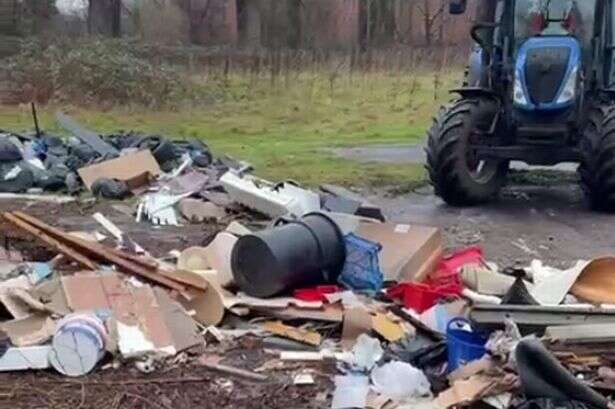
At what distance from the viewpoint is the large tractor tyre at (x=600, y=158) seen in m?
10.0

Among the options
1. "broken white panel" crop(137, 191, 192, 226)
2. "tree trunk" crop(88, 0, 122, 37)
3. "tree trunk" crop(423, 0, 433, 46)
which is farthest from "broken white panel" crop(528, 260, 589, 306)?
"tree trunk" crop(423, 0, 433, 46)

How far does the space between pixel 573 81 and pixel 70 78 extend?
12995mm

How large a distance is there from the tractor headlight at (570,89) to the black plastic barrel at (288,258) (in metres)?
4.29

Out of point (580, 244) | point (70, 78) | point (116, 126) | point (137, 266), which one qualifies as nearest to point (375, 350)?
point (137, 266)

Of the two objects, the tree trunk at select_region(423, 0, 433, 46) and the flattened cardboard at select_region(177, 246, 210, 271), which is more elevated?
the flattened cardboard at select_region(177, 246, 210, 271)

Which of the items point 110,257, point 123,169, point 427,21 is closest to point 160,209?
point 123,169

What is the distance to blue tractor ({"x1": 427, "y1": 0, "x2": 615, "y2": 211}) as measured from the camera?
10336mm

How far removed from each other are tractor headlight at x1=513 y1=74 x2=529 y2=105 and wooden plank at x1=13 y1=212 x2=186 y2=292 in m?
4.92

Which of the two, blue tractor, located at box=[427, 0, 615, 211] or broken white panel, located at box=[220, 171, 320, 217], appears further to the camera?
blue tractor, located at box=[427, 0, 615, 211]

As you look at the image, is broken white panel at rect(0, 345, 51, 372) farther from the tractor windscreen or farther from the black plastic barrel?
the tractor windscreen

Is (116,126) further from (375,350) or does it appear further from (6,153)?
(375,350)

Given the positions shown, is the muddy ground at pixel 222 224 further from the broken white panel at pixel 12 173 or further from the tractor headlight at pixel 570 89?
the tractor headlight at pixel 570 89

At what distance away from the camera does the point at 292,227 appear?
6859mm

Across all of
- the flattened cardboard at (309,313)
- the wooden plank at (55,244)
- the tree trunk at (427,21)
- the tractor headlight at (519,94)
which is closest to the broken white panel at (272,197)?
the tractor headlight at (519,94)
